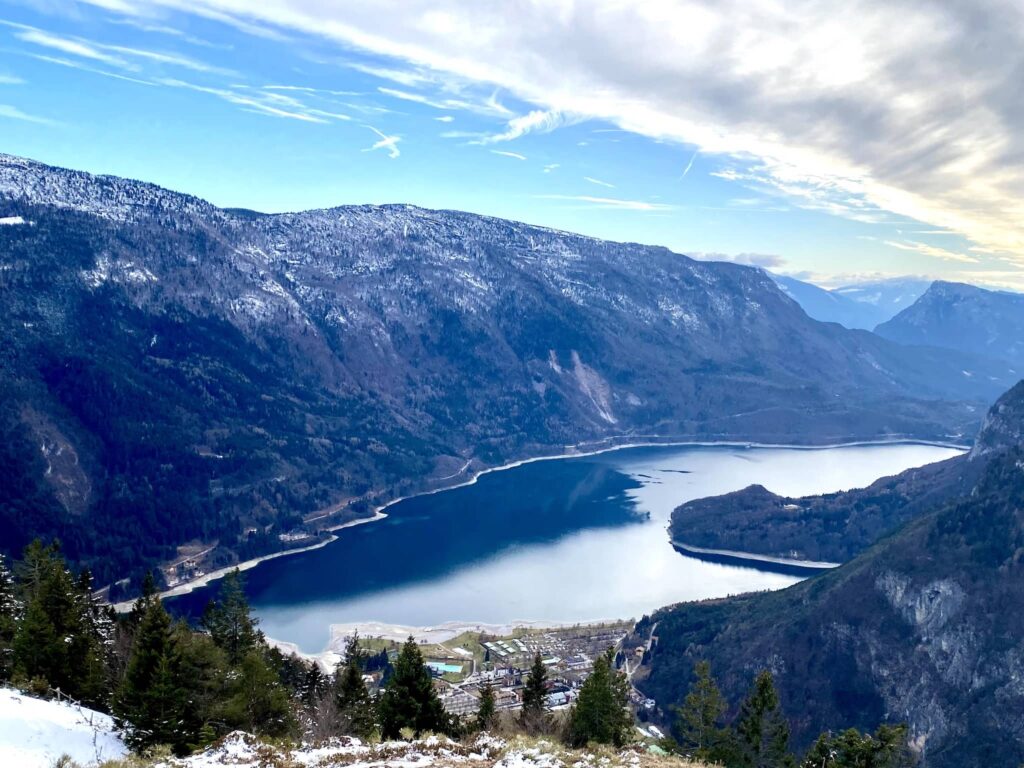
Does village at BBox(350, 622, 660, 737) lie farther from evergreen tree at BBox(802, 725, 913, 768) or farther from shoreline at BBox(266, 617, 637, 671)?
evergreen tree at BBox(802, 725, 913, 768)

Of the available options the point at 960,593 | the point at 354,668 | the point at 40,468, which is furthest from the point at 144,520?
the point at 960,593

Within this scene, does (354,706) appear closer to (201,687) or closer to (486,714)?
(486,714)

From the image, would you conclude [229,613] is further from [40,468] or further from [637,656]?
[40,468]

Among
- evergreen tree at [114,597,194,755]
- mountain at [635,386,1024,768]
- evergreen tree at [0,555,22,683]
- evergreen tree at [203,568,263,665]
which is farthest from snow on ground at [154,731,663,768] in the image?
mountain at [635,386,1024,768]

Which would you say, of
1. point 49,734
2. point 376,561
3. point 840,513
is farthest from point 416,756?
point 840,513

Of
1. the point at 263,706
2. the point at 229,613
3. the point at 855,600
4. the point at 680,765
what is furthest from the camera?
the point at 855,600

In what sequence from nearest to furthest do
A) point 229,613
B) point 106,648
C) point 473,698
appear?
point 106,648 < point 229,613 < point 473,698
